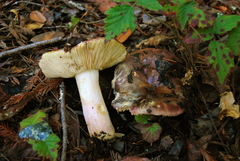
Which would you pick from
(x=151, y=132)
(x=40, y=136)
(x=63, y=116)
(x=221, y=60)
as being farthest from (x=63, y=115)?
(x=221, y=60)

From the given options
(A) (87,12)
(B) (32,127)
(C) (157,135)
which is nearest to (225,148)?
(C) (157,135)

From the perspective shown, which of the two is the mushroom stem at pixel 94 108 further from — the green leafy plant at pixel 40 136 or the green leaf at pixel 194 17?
the green leaf at pixel 194 17

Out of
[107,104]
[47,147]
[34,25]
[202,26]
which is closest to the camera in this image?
[47,147]

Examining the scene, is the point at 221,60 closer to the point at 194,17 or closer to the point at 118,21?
the point at 194,17

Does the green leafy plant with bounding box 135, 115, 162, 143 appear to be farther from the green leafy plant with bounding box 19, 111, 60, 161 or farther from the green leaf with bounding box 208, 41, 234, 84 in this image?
the green leafy plant with bounding box 19, 111, 60, 161

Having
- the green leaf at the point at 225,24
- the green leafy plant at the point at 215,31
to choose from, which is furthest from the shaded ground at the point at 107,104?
the green leaf at the point at 225,24

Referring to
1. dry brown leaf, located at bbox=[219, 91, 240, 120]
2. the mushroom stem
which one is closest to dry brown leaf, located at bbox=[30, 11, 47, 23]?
the mushroom stem
